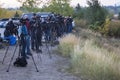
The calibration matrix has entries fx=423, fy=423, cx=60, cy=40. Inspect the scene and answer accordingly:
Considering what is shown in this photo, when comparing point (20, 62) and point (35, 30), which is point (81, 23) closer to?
point (35, 30)

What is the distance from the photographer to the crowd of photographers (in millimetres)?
17047

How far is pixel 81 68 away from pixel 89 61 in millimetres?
435

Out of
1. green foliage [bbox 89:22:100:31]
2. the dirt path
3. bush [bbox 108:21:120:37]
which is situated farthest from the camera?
green foliage [bbox 89:22:100:31]

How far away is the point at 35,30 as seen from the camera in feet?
71.2

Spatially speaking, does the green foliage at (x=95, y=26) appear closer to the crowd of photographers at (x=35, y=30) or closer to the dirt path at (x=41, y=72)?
the crowd of photographers at (x=35, y=30)

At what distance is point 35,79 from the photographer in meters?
13.9

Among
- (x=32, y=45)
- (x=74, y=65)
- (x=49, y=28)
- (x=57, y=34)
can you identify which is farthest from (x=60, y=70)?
(x=57, y=34)

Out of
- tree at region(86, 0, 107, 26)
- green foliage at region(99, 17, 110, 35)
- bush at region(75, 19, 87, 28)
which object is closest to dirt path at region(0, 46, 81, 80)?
green foliage at region(99, 17, 110, 35)

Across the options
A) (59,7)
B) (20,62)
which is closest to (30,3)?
(59,7)

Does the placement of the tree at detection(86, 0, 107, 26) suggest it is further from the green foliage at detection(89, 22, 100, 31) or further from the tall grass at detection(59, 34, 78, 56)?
the tall grass at detection(59, 34, 78, 56)

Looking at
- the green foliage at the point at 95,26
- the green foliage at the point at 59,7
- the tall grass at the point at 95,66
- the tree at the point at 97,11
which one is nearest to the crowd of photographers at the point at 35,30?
the tall grass at the point at 95,66

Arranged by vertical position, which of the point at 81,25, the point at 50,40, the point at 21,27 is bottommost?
the point at 81,25

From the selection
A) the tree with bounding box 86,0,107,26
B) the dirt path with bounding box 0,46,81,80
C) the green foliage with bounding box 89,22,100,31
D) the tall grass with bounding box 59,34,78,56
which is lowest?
the green foliage with bounding box 89,22,100,31

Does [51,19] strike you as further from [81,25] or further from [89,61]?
[81,25]
